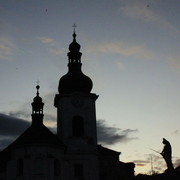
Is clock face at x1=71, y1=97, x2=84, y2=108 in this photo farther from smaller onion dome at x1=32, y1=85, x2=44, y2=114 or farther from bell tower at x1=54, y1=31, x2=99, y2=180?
smaller onion dome at x1=32, y1=85, x2=44, y2=114

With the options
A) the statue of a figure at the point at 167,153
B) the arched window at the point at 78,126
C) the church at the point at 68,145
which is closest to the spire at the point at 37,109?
the church at the point at 68,145

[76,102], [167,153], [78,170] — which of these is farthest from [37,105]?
[167,153]

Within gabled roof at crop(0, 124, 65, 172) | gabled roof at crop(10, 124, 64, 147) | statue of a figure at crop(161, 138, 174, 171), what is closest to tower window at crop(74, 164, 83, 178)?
gabled roof at crop(0, 124, 65, 172)

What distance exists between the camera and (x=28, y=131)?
41.9 m

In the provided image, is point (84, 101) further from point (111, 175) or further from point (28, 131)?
point (111, 175)

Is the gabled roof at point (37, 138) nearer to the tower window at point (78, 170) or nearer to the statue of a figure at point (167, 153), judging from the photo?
the tower window at point (78, 170)

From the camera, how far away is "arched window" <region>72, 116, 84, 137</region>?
4347 cm

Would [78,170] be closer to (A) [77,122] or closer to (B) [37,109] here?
(A) [77,122]

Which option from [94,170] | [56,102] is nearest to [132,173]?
[94,170]

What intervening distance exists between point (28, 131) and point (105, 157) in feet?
36.0

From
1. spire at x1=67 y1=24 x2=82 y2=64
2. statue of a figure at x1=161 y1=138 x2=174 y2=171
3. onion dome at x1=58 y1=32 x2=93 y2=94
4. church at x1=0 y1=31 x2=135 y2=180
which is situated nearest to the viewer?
statue of a figure at x1=161 y1=138 x2=174 y2=171

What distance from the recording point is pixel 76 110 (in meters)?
44.1

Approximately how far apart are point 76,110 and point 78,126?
5.95 ft

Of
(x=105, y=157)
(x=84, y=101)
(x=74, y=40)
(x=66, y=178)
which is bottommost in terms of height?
(x=66, y=178)
